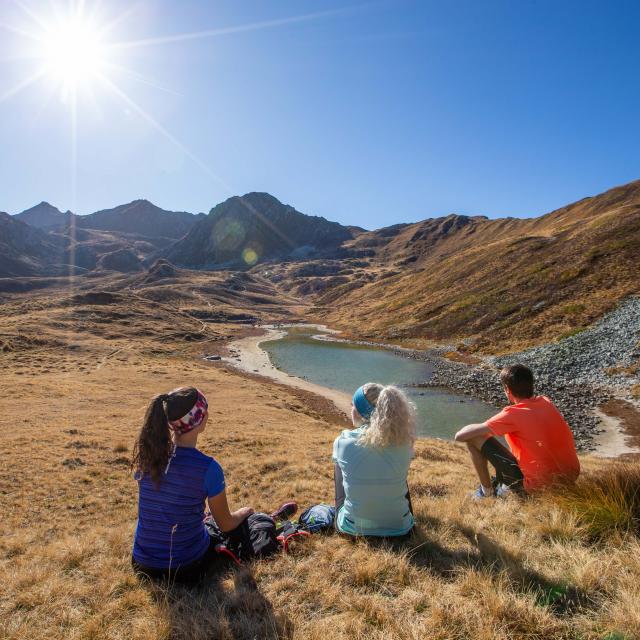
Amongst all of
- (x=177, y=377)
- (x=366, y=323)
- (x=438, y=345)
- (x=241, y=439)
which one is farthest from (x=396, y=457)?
(x=366, y=323)

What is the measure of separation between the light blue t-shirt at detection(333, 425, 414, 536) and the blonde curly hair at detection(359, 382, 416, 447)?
14 cm

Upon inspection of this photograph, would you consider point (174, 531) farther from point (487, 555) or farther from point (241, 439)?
point (241, 439)

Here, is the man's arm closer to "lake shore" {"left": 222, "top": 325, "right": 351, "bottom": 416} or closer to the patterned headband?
the patterned headband

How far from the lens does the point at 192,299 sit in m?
142

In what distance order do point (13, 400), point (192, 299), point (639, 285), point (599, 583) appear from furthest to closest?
point (192, 299) → point (639, 285) → point (13, 400) → point (599, 583)

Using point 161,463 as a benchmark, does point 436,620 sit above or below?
below

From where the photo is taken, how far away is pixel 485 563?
4.80 meters

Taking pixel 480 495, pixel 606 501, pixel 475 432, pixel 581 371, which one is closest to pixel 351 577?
pixel 475 432

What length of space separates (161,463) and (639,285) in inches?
2728

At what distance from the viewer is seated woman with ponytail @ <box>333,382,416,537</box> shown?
16.9ft

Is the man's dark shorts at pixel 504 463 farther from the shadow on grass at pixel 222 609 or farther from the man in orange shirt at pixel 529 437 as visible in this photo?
→ the shadow on grass at pixel 222 609

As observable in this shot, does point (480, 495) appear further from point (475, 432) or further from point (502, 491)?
point (475, 432)

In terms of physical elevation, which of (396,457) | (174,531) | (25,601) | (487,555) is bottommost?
(25,601)

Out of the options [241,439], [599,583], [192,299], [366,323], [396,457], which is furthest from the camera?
Answer: [192,299]
